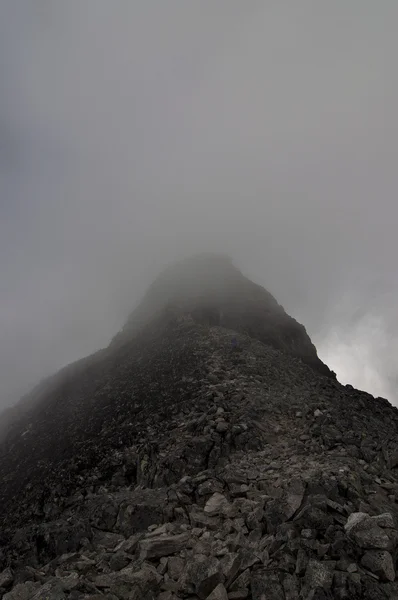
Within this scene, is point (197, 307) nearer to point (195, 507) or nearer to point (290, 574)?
point (195, 507)

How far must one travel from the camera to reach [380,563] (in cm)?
859

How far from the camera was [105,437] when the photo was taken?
21.2m

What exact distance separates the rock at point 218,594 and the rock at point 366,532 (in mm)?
3386

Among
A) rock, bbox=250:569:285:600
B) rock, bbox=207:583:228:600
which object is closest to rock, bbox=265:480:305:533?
rock, bbox=250:569:285:600

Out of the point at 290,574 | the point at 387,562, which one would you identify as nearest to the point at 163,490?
the point at 290,574

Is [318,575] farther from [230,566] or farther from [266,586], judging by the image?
[230,566]

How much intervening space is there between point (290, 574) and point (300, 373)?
18766 mm

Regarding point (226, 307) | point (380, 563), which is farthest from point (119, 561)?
point (226, 307)

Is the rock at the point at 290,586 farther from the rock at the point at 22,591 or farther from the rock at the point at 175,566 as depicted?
the rock at the point at 22,591

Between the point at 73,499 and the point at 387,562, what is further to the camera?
the point at 73,499

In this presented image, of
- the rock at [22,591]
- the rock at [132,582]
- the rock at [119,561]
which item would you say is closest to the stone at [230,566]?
the rock at [132,582]

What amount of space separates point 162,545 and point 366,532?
18.3 feet

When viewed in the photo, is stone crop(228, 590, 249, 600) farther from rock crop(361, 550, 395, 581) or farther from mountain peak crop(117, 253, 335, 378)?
mountain peak crop(117, 253, 335, 378)

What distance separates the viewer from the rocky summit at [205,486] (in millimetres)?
9273
